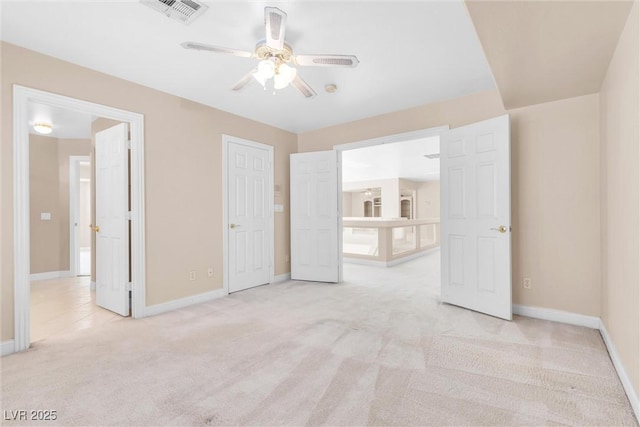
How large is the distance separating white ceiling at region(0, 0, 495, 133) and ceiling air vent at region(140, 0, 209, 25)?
73 millimetres

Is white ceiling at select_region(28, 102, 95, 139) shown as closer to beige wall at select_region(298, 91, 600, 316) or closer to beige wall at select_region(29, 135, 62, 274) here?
beige wall at select_region(29, 135, 62, 274)

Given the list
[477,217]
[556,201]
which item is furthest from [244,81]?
[556,201]

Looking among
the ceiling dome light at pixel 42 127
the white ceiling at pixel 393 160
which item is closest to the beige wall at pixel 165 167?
the ceiling dome light at pixel 42 127

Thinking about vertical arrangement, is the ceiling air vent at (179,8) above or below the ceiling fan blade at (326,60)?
above

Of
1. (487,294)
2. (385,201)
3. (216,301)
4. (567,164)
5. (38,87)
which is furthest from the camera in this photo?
(385,201)

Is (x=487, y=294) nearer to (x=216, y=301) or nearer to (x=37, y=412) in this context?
(x=216, y=301)

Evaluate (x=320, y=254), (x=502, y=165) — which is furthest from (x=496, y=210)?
(x=320, y=254)

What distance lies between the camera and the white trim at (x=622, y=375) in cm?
158

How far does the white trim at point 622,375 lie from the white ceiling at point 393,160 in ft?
11.0

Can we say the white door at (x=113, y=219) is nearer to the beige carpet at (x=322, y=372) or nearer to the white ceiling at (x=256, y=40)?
the beige carpet at (x=322, y=372)

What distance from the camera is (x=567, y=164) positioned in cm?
289

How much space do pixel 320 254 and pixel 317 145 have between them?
1.81 metres

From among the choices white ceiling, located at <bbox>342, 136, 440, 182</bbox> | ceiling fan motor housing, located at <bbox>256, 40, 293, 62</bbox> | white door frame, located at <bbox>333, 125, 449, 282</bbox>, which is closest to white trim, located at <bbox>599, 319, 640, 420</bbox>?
white door frame, located at <bbox>333, 125, 449, 282</bbox>

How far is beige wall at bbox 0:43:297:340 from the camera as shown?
237cm
